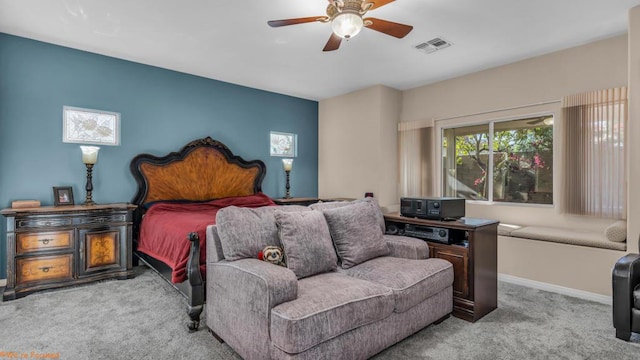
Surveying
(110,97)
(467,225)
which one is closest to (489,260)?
(467,225)

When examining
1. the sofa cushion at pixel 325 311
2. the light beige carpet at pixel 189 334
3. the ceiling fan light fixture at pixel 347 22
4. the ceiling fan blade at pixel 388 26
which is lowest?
the light beige carpet at pixel 189 334

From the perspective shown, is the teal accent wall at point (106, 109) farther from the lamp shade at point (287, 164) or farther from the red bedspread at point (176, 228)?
the red bedspread at point (176, 228)

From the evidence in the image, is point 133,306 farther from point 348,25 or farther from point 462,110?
point 462,110

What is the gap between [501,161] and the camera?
14.3ft

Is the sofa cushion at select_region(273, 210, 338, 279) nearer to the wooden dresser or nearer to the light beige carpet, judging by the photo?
the light beige carpet

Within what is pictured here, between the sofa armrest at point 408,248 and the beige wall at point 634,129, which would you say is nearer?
the sofa armrest at point 408,248

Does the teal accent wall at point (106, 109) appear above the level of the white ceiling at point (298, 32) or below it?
below

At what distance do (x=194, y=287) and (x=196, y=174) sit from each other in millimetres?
2491

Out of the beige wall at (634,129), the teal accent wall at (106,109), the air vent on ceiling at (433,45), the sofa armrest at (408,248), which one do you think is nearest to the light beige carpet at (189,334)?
the sofa armrest at (408,248)

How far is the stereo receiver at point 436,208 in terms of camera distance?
2.70 m

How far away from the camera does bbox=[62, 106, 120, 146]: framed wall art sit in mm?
3678

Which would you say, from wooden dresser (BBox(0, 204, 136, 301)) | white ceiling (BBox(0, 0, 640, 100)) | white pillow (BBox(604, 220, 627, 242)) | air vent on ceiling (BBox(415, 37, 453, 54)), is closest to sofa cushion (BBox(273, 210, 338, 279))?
white ceiling (BBox(0, 0, 640, 100))

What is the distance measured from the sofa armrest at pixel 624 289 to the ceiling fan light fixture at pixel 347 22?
97.4 inches

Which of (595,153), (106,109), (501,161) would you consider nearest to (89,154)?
(106,109)
